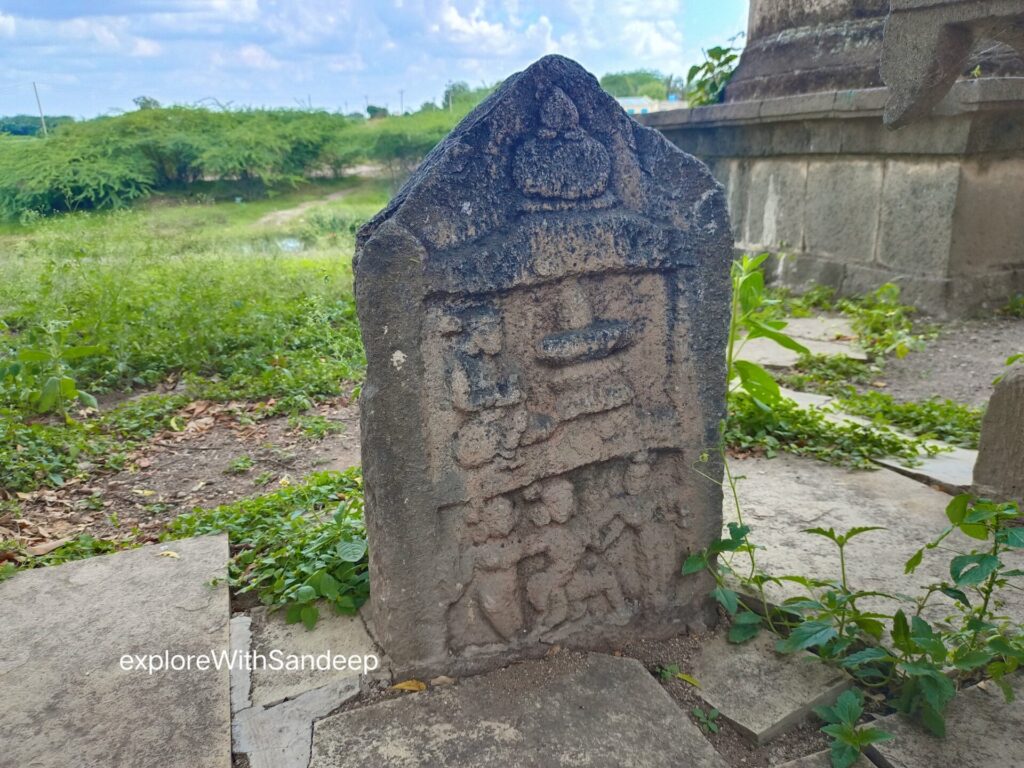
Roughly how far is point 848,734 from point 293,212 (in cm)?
925

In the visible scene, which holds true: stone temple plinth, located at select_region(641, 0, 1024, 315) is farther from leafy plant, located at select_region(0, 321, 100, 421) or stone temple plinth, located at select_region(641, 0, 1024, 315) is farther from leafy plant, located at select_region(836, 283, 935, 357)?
leafy plant, located at select_region(0, 321, 100, 421)

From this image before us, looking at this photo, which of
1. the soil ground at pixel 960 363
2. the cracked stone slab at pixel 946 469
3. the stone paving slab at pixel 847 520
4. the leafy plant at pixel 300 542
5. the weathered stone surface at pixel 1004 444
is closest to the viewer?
the leafy plant at pixel 300 542

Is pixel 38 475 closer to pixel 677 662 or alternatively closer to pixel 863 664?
pixel 677 662

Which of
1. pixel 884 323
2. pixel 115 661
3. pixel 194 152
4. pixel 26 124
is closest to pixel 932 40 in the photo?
pixel 115 661

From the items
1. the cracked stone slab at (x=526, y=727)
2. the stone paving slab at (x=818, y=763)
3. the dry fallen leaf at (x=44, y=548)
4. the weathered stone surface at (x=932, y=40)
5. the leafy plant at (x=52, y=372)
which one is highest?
the weathered stone surface at (x=932, y=40)

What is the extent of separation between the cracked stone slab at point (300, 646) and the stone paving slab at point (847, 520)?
113cm

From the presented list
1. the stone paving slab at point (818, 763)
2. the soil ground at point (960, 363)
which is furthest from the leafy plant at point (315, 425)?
the soil ground at point (960, 363)

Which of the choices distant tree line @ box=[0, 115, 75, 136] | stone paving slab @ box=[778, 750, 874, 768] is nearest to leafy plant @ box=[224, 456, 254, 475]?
stone paving slab @ box=[778, 750, 874, 768]

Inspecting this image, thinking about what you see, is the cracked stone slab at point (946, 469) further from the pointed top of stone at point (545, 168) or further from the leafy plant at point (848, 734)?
the pointed top of stone at point (545, 168)

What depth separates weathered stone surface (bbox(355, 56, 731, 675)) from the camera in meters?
1.66

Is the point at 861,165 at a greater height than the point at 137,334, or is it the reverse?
the point at 861,165

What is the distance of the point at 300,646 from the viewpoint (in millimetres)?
1967

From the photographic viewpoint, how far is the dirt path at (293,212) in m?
9.20

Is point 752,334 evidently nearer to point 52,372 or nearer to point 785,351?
point 785,351
